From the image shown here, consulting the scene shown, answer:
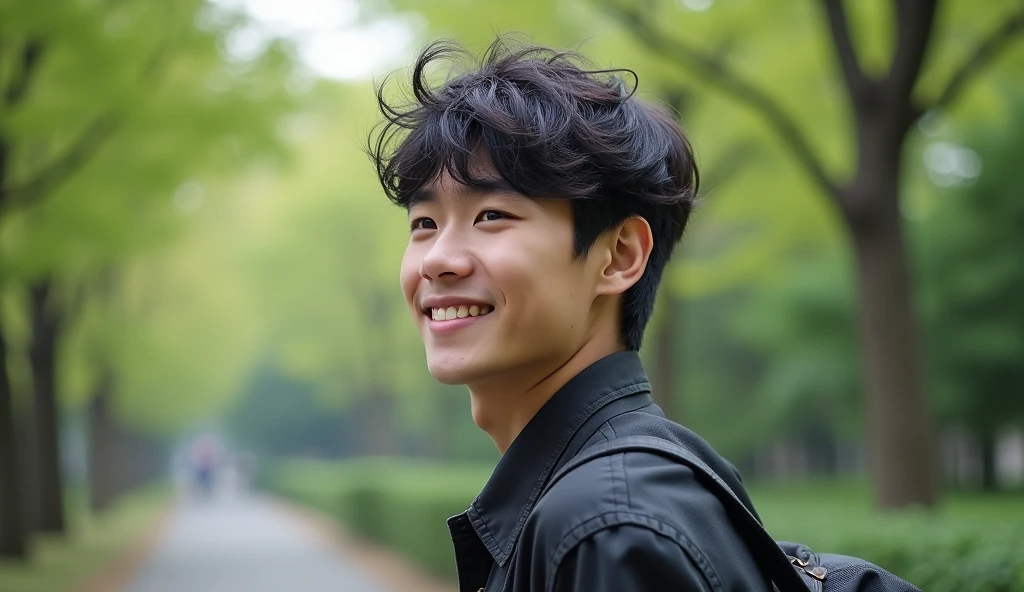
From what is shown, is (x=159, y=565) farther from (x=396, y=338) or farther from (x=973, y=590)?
(x=396, y=338)

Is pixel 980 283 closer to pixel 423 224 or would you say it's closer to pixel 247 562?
pixel 247 562

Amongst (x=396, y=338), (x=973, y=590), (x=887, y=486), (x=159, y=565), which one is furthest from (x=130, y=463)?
(x=973, y=590)

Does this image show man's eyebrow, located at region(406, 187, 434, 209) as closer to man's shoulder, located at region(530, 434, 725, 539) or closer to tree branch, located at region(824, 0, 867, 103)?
man's shoulder, located at region(530, 434, 725, 539)

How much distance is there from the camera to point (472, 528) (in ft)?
5.39

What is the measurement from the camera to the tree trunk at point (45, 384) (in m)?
16.0

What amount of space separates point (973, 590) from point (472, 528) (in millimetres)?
3089

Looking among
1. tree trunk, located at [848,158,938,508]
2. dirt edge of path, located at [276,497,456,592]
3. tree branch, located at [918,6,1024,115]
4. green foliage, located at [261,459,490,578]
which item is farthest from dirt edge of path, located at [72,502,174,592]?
tree branch, located at [918,6,1024,115]

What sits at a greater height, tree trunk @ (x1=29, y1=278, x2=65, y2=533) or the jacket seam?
tree trunk @ (x1=29, y1=278, x2=65, y2=533)

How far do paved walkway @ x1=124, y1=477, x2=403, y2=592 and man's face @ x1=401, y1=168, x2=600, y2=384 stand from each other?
11.5 m

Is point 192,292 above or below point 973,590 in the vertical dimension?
above

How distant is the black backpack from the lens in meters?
1.33

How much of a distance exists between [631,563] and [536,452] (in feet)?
1.37

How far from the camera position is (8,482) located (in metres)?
13.2

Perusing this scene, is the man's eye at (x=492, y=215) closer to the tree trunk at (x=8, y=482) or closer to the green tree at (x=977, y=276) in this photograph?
the tree trunk at (x=8, y=482)
